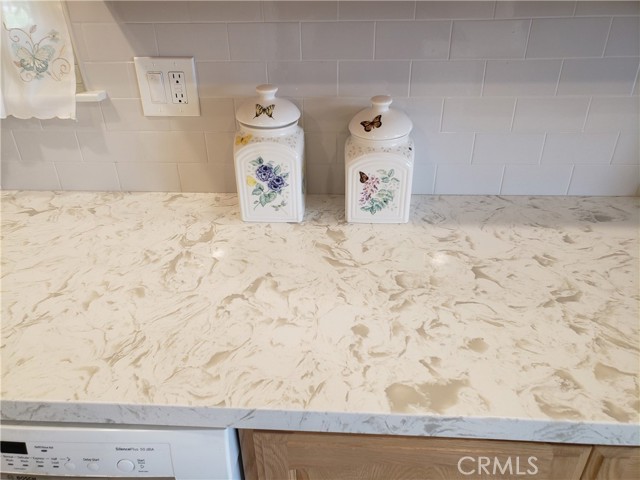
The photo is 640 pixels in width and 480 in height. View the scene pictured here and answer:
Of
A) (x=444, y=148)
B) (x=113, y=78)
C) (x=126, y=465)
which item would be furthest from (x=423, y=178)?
(x=126, y=465)

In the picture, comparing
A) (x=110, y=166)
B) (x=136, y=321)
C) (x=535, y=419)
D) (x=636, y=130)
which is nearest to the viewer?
(x=535, y=419)

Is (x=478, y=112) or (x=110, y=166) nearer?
(x=478, y=112)

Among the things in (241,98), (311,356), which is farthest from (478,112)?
(311,356)

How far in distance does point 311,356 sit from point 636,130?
2.86 feet

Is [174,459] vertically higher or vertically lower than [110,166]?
lower

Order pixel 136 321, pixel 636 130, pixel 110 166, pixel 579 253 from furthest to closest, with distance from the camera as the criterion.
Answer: pixel 110 166, pixel 636 130, pixel 579 253, pixel 136 321

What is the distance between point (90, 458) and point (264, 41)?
0.82 metres

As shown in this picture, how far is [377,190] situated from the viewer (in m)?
1.02

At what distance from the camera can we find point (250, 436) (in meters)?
0.73

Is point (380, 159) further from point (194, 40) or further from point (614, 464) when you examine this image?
point (614, 464)

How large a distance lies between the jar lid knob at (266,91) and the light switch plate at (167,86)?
177 millimetres

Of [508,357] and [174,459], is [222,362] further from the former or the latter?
[508,357]

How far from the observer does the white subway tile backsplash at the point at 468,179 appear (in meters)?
1.13

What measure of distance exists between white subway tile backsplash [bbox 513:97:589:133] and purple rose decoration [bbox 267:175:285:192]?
1.72 ft
